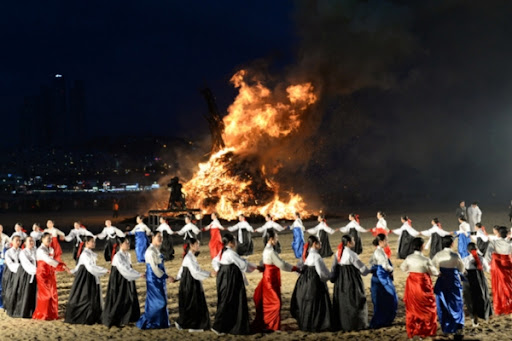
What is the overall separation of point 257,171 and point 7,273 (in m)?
23.1

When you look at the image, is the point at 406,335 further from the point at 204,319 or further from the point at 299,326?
the point at 204,319

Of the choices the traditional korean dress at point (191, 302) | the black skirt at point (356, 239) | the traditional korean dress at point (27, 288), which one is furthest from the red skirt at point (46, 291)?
the black skirt at point (356, 239)

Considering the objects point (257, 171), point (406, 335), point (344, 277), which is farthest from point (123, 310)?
point (257, 171)

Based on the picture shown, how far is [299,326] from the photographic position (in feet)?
30.4

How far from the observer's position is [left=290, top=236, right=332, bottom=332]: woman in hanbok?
9.03 meters

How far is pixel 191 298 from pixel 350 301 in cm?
271

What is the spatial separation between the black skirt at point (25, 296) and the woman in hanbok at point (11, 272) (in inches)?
4.3

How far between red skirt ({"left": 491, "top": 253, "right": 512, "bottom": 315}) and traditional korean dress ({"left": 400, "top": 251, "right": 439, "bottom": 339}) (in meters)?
2.22

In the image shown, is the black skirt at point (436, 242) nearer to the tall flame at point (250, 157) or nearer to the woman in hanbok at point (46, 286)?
the woman in hanbok at point (46, 286)

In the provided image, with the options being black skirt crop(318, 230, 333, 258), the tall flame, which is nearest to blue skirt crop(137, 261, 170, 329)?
black skirt crop(318, 230, 333, 258)

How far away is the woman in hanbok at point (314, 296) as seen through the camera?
29.6 ft

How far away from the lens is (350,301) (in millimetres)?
9109

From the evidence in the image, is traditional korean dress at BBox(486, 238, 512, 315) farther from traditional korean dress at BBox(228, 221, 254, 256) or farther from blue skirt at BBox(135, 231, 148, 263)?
blue skirt at BBox(135, 231, 148, 263)

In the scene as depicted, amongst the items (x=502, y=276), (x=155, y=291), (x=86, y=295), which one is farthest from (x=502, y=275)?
(x=86, y=295)
